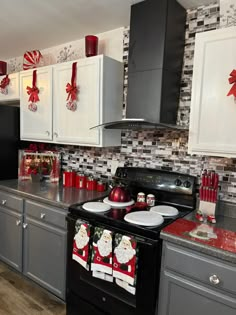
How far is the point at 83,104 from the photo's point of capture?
2.06 meters

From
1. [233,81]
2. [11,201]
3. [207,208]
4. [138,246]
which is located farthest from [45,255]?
[233,81]

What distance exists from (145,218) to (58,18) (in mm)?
1761

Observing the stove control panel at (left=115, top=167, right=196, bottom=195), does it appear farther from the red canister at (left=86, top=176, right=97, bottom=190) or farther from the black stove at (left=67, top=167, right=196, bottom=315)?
the red canister at (left=86, top=176, right=97, bottom=190)

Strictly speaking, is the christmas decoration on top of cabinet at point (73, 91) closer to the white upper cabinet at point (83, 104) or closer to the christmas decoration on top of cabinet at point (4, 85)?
the white upper cabinet at point (83, 104)

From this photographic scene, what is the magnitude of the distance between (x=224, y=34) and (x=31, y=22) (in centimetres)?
163

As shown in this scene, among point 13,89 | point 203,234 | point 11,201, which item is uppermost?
point 13,89

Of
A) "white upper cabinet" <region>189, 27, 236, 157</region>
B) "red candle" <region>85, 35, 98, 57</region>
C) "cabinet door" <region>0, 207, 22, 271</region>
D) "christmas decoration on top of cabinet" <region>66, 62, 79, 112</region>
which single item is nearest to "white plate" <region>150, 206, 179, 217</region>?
"white upper cabinet" <region>189, 27, 236, 157</region>

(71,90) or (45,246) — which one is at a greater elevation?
(71,90)

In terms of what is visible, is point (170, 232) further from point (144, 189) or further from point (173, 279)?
point (144, 189)

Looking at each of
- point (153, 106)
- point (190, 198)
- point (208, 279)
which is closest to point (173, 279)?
point (208, 279)

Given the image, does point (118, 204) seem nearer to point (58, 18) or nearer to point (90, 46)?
point (90, 46)

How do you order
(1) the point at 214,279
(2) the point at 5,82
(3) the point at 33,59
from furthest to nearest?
(2) the point at 5,82 → (3) the point at 33,59 → (1) the point at 214,279

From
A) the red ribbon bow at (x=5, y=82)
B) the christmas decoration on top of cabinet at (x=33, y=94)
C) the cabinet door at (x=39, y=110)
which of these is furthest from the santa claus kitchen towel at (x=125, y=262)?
the red ribbon bow at (x=5, y=82)

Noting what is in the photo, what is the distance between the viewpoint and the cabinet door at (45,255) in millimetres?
1866
